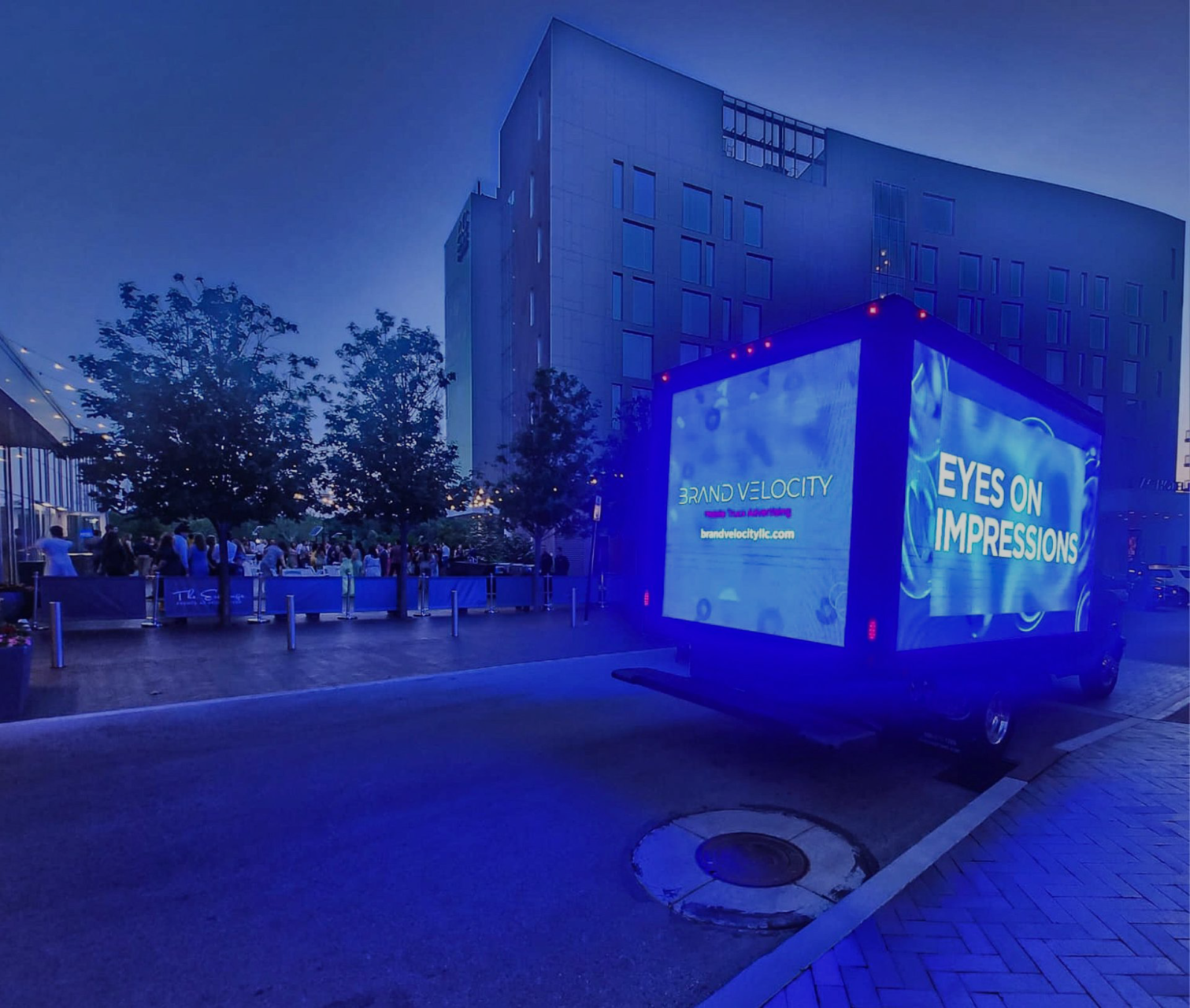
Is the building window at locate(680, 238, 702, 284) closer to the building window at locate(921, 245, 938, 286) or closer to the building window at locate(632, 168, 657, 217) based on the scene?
the building window at locate(632, 168, 657, 217)

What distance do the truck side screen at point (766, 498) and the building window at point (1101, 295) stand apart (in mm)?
48841

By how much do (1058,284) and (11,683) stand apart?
2060 inches

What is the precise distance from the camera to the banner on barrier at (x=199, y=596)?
13320 millimetres

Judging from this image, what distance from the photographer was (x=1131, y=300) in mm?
40750

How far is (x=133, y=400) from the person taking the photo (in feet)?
39.2

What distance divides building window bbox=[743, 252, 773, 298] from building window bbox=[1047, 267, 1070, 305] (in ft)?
71.1

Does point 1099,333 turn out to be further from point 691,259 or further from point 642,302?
point 642,302

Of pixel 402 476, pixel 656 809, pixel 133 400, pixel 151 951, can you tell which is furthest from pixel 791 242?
pixel 151 951

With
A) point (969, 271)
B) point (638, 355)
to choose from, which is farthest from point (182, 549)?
point (969, 271)

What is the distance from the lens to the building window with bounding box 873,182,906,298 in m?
35.5

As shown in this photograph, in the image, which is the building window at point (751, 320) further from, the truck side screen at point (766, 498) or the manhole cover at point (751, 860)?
the manhole cover at point (751, 860)

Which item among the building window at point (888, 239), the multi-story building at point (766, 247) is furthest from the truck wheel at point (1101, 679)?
the building window at point (888, 239)

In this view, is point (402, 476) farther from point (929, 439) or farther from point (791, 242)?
point (791, 242)

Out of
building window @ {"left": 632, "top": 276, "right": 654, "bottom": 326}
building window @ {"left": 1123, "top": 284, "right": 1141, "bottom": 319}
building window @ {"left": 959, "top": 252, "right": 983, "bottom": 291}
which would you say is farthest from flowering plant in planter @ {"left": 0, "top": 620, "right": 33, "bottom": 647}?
building window @ {"left": 1123, "top": 284, "right": 1141, "bottom": 319}
